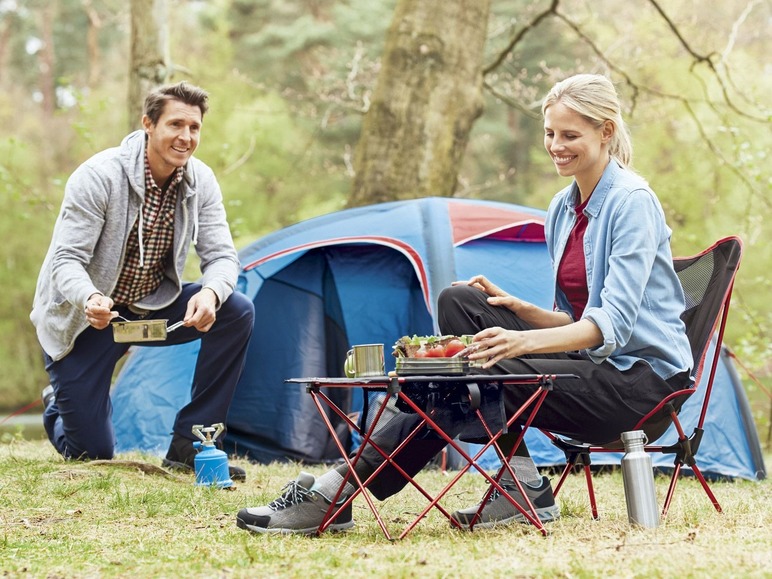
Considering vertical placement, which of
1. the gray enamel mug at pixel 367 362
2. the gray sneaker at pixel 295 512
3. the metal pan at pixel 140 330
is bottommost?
the gray sneaker at pixel 295 512

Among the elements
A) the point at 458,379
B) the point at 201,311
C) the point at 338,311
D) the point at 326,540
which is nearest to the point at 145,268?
the point at 201,311

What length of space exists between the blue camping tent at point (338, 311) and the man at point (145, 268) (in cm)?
82

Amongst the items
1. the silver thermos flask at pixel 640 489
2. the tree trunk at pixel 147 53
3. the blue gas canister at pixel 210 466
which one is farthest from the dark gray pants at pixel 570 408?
the tree trunk at pixel 147 53

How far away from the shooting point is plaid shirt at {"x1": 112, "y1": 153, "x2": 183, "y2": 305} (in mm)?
3604

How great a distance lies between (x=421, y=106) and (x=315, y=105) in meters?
10.4

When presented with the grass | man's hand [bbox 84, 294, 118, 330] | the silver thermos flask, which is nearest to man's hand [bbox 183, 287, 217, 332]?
man's hand [bbox 84, 294, 118, 330]

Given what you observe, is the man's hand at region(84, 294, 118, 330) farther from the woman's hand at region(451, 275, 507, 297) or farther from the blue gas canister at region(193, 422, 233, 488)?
the woman's hand at region(451, 275, 507, 297)

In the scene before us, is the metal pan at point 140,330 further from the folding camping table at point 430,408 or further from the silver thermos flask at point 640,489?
the silver thermos flask at point 640,489

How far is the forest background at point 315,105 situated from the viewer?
43.9 feet

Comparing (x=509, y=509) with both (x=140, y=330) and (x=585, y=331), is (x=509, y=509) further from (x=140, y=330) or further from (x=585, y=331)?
(x=140, y=330)

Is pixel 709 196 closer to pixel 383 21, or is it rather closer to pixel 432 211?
pixel 383 21

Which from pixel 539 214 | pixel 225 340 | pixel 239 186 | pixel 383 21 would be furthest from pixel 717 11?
pixel 225 340

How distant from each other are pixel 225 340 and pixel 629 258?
5.82 ft

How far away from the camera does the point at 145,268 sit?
3629 mm
